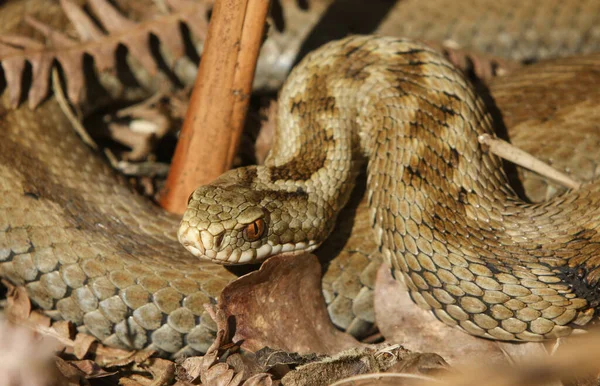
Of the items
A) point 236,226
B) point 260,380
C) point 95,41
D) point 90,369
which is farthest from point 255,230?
point 95,41

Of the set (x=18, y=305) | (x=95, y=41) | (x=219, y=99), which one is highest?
(x=95, y=41)

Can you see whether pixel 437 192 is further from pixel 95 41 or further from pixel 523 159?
pixel 95 41

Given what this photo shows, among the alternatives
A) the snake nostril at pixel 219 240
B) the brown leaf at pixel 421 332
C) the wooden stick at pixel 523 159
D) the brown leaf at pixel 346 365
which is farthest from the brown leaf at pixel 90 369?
the wooden stick at pixel 523 159

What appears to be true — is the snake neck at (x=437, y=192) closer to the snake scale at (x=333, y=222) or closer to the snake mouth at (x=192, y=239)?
the snake scale at (x=333, y=222)

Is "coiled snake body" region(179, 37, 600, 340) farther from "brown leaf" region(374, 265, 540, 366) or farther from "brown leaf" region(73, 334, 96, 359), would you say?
"brown leaf" region(73, 334, 96, 359)

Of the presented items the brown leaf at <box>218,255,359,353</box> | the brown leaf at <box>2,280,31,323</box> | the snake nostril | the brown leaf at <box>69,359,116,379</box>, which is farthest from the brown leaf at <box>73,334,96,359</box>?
the snake nostril

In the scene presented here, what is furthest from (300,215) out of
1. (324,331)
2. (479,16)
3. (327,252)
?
(479,16)
